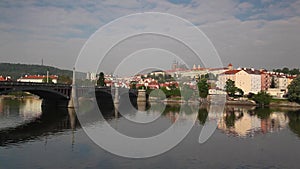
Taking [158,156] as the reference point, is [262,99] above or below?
above

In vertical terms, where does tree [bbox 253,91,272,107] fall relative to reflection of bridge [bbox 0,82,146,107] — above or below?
below

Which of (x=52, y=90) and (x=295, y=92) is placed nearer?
(x=52, y=90)

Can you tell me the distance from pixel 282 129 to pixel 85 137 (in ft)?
44.2

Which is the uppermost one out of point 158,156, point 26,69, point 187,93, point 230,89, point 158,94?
point 26,69

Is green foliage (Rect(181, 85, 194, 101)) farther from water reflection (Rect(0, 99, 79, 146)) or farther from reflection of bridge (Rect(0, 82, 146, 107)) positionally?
water reflection (Rect(0, 99, 79, 146))

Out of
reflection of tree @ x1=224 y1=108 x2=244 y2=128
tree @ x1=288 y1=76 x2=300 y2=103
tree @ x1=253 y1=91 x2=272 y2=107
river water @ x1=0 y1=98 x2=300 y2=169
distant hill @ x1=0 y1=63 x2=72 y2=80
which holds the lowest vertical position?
river water @ x1=0 y1=98 x2=300 y2=169

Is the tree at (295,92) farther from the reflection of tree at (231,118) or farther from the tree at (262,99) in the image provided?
the reflection of tree at (231,118)

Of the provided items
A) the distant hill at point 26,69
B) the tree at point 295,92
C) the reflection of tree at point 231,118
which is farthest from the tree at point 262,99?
the distant hill at point 26,69

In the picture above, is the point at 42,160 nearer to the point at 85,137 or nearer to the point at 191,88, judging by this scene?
the point at 85,137

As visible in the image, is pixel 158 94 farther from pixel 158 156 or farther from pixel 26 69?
pixel 26 69

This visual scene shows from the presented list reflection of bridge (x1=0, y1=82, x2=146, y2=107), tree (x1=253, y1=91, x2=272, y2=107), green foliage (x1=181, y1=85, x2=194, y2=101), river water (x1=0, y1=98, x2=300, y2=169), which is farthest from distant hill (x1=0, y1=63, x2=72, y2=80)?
river water (x1=0, y1=98, x2=300, y2=169)

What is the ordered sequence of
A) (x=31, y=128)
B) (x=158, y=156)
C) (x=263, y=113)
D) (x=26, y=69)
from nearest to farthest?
(x=158, y=156) → (x=31, y=128) → (x=263, y=113) → (x=26, y=69)

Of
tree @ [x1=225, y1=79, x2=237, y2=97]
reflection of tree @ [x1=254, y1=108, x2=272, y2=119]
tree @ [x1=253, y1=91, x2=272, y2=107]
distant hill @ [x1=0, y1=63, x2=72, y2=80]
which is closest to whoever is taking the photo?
reflection of tree @ [x1=254, y1=108, x2=272, y2=119]

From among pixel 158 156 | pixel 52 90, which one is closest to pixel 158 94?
pixel 52 90
